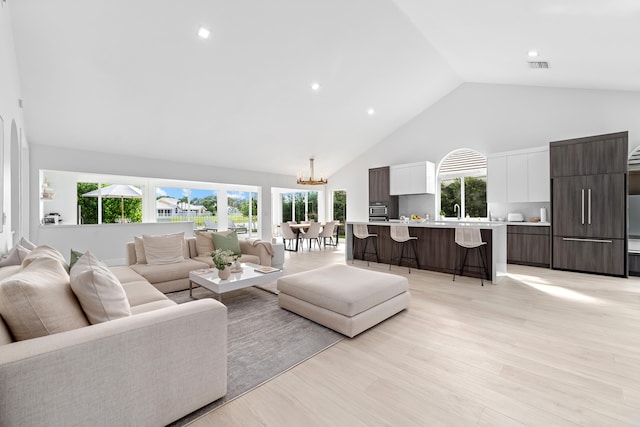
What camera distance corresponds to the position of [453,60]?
5840 millimetres

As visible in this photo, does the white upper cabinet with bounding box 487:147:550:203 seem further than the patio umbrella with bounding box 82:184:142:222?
No

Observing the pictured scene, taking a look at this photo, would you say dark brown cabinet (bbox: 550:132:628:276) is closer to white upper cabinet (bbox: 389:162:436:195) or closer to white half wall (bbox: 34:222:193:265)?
white upper cabinet (bbox: 389:162:436:195)

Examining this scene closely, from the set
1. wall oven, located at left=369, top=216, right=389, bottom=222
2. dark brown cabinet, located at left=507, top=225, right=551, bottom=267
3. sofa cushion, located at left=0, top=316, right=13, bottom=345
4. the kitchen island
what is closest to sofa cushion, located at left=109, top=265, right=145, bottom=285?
sofa cushion, located at left=0, top=316, right=13, bottom=345

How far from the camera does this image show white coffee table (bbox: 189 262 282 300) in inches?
120

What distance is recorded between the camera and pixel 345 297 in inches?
101

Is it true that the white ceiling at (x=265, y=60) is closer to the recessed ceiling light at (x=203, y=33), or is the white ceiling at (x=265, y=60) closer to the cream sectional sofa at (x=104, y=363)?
the recessed ceiling light at (x=203, y=33)

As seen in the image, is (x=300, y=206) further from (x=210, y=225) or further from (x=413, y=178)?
(x=413, y=178)

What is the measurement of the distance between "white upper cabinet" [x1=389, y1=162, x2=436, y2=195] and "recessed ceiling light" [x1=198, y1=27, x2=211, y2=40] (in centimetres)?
560

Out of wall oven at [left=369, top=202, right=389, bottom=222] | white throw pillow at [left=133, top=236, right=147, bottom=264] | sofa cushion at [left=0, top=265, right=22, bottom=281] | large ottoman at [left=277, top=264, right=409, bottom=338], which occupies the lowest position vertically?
large ottoman at [left=277, top=264, right=409, bottom=338]

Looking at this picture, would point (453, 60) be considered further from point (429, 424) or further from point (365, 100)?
point (429, 424)

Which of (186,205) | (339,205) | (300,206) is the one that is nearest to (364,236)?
(339,205)

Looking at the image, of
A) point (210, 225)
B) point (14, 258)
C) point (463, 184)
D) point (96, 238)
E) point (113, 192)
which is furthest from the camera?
point (210, 225)

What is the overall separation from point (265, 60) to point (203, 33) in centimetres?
106

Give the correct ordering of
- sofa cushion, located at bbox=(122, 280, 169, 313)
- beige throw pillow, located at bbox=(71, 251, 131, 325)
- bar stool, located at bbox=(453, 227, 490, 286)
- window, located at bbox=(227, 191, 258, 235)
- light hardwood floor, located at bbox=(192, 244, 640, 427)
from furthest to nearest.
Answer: window, located at bbox=(227, 191, 258, 235), bar stool, located at bbox=(453, 227, 490, 286), sofa cushion, located at bbox=(122, 280, 169, 313), light hardwood floor, located at bbox=(192, 244, 640, 427), beige throw pillow, located at bbox=(71, 251, 131, 325)
